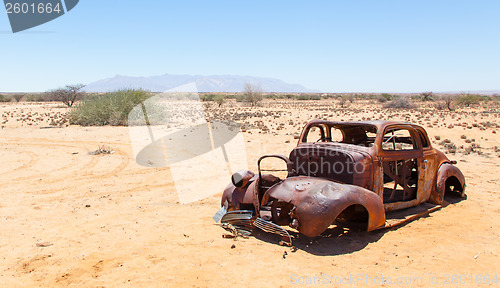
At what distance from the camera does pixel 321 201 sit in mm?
4340

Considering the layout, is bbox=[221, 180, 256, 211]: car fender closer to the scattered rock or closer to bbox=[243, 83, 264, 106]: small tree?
the scattered rock

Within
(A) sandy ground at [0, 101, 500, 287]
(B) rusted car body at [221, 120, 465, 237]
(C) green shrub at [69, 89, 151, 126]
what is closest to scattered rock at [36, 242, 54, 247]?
(A) sandy ground at [0, 101, 500, 287]

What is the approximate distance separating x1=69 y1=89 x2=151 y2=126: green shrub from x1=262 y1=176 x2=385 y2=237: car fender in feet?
60.3

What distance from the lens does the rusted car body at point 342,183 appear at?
441 cm

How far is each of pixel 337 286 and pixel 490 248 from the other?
2.46 m

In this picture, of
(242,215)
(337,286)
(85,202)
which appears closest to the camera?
(337,286)

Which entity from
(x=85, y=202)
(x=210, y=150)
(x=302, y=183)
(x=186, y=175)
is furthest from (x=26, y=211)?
(x=210, y=150)

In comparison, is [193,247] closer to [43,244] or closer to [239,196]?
[239,196]

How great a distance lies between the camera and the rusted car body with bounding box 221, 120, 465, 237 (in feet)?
14.5

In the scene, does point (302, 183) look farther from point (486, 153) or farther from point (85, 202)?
point (486, 153)

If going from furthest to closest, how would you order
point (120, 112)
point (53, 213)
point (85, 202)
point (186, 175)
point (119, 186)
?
point (120, 112) < point (186, 175) < point (119, 186) < point (85, 202) < point (53, 213)

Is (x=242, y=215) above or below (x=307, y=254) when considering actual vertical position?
above

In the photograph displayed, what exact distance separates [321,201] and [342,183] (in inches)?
29.3

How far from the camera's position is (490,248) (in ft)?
15.1
